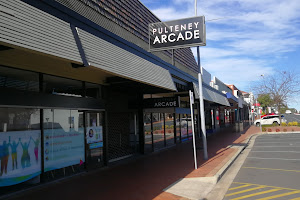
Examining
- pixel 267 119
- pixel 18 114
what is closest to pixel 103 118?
pixel 18 114

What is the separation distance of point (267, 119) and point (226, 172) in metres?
33.7

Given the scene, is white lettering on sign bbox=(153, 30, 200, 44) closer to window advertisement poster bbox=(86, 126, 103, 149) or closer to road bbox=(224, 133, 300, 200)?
window advertisement poster bbox=(86, 126, 103, 149)

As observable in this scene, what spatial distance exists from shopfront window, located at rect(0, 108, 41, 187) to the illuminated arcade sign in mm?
5635

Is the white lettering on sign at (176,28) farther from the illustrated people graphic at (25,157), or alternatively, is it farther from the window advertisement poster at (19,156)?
the illustrated people graphic at (25,157)

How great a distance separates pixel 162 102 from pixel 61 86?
5.11m

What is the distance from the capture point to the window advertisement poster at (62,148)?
25.7ft

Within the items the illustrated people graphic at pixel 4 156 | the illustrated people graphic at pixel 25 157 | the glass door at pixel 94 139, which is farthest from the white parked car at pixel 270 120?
the illustrated people graphic at pixel 4 156

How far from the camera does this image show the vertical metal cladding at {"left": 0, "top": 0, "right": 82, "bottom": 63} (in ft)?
12.6

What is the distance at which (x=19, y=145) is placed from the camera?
6.93 m

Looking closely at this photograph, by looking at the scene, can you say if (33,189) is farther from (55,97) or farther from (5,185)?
(55,97)

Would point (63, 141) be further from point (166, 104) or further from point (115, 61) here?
point (166, 104)

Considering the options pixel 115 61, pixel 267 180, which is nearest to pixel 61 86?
pixel 115 61

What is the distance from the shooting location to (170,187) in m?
7.19

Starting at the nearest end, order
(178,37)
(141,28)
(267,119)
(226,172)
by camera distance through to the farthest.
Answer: (226,172) < (178,37) < (141,28) < (267,119)
